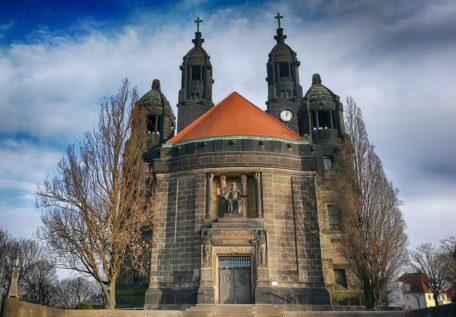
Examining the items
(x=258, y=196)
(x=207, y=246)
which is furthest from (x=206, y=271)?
(x=258, y=196)

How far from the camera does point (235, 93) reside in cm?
3177

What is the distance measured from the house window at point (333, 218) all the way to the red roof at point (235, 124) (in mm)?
4914

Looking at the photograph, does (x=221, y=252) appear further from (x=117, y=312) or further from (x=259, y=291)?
(x=117, y=312)

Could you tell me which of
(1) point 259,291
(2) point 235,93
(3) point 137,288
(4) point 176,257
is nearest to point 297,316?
(1) point 259,291

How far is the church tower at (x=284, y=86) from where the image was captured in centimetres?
3728

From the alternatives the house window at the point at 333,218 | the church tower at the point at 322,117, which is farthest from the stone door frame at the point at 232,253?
the church tower at the point at 322,117

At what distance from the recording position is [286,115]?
37.2 meters

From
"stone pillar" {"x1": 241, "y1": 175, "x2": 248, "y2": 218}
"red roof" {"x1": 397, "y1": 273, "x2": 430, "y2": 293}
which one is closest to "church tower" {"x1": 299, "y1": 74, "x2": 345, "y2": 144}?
"stone pillar" {"x1": 241, "y1": 175, "x2": 248, "y2": 218}

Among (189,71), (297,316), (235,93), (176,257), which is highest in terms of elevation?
(189,71)

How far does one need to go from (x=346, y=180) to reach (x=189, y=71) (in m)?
21.8

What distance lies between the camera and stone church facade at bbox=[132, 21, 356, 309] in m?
20.9

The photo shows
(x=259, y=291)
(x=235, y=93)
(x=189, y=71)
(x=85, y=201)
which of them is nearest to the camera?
(x=85, y=201)

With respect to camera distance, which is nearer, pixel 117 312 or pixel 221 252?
pixel 117 312

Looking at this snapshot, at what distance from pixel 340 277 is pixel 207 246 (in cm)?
870
